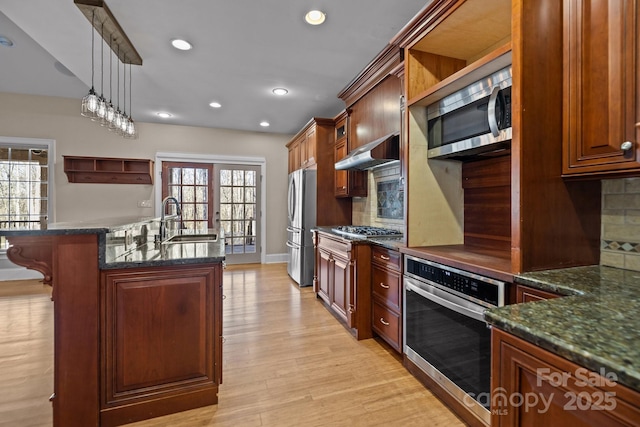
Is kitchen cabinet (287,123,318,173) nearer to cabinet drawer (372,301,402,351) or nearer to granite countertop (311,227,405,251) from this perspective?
granite countertop (311,227,405,251)

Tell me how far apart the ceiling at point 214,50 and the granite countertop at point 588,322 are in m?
2.11

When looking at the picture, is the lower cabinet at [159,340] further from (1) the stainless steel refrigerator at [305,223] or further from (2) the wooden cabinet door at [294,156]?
(2) the wooden cabinet door at [294,156]

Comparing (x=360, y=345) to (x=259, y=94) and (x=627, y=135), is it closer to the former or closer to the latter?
(x=627, y=135)

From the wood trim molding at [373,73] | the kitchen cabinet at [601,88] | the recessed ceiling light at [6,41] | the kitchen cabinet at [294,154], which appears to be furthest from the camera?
the kitchen cabinet at [294,154]

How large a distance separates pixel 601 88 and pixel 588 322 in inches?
39.9

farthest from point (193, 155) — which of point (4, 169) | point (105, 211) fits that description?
point (4, 169)

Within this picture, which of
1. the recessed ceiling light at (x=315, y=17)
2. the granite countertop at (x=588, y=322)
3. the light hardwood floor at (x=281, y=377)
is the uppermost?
the recessed ceiling light at (x=315, y=17)

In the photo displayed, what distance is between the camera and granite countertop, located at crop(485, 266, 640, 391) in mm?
602

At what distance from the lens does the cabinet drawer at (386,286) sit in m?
2.20

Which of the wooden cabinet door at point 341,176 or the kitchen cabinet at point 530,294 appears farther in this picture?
the wooden cabinet door at point 341,176

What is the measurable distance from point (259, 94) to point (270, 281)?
271cm

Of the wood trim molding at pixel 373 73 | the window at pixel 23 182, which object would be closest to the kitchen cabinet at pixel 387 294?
the wood trim molding at pixel 373 73

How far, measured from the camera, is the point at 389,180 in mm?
3350

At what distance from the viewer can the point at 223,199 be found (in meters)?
5.59
